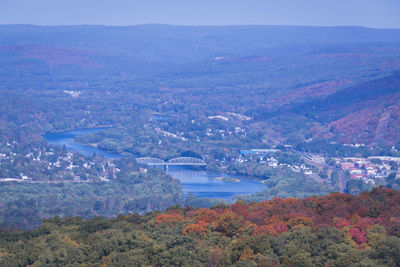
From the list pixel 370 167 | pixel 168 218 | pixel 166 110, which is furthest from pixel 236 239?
pixel 166 110

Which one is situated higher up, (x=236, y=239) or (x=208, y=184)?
(x=236, y=239)

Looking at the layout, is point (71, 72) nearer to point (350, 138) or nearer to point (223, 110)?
point (223, 110)

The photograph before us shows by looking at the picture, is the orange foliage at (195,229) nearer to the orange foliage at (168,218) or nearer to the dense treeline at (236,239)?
the dense treeline at (236,239)

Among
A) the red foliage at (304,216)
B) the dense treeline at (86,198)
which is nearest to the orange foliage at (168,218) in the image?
the red foliage at (304,216)

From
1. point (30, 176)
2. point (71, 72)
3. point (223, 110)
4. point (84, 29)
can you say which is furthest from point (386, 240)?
point (84, 29)

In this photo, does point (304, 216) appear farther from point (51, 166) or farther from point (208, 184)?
point (51, 166)

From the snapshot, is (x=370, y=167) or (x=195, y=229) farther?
(x=370, y=167)

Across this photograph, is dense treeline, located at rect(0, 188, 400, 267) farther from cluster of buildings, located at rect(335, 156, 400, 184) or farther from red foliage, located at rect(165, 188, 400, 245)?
cluster of buildings, located at rect(335, 156, 400, 184)
